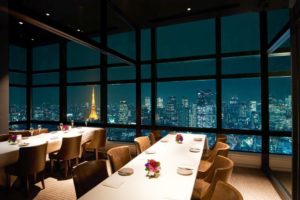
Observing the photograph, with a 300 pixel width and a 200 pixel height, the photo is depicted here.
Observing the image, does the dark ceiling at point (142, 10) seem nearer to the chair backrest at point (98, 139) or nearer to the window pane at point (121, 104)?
the window pane at point (121, 104)

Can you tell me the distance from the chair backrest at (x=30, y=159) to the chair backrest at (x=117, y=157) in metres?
1.36

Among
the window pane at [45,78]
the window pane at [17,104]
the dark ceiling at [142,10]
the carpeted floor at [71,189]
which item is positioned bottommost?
the carpeted floor at [71,189]

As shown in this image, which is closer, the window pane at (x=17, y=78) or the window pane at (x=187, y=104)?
the window pane at (x=187, y=104)

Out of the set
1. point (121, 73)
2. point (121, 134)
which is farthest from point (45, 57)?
point (121, 134)

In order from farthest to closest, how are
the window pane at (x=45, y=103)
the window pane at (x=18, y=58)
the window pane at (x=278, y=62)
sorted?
1. the window pane at (x=45, y=103)
2. the window pane at (x=18, y=58)
3. the window pane at (x=278, y=62)

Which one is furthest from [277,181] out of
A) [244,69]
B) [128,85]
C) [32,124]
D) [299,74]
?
[32,124]

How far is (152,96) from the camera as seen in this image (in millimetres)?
5562

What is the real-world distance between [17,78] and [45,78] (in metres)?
0.95

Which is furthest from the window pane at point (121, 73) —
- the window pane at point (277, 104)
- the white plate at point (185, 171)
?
the white plate at point (185, 171)

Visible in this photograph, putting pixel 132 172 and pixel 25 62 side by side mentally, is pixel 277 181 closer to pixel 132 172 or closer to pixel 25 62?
pixel 132 172

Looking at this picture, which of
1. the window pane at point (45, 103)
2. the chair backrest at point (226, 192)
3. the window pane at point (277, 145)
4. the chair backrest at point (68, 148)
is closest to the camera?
the chair backrest at point (226, 192)

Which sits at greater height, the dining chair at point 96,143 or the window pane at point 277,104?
the window pane at point 277,104

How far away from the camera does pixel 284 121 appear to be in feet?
12.7

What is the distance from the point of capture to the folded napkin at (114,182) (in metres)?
1.73
